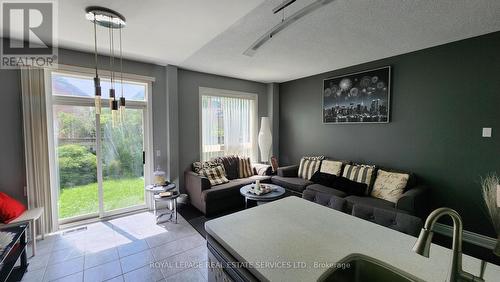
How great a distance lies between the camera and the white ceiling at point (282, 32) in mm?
1968

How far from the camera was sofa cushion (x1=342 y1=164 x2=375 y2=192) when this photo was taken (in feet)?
11.3

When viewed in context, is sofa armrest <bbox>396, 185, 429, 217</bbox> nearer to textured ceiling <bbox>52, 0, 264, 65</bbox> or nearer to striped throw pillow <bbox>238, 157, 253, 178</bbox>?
striped throw pillow <bbox>238, 157, 253, 178</bbox>

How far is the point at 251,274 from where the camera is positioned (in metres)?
0.96

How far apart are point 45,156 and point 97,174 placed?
0.69m

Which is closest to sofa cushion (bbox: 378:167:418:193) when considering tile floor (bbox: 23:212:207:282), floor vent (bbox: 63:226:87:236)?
tile floor (bbox: 23:212:207:282)

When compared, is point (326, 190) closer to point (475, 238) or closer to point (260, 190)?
point (260, 190)

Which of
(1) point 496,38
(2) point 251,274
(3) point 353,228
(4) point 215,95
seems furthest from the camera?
(4) point 215,95

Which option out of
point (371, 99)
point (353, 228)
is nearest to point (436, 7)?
point (371, 99)

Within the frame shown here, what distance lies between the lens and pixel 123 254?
250 centimetres

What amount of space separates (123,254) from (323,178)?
3.15m

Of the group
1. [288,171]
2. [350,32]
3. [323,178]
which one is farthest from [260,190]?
[350,32]

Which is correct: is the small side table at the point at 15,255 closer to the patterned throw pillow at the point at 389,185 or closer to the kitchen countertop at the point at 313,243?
the kitchen countertop at the point at 313,243

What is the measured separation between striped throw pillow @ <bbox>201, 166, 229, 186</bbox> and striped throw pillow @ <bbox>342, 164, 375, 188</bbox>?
2227 millimetres

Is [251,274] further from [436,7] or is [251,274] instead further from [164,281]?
[436,7]
